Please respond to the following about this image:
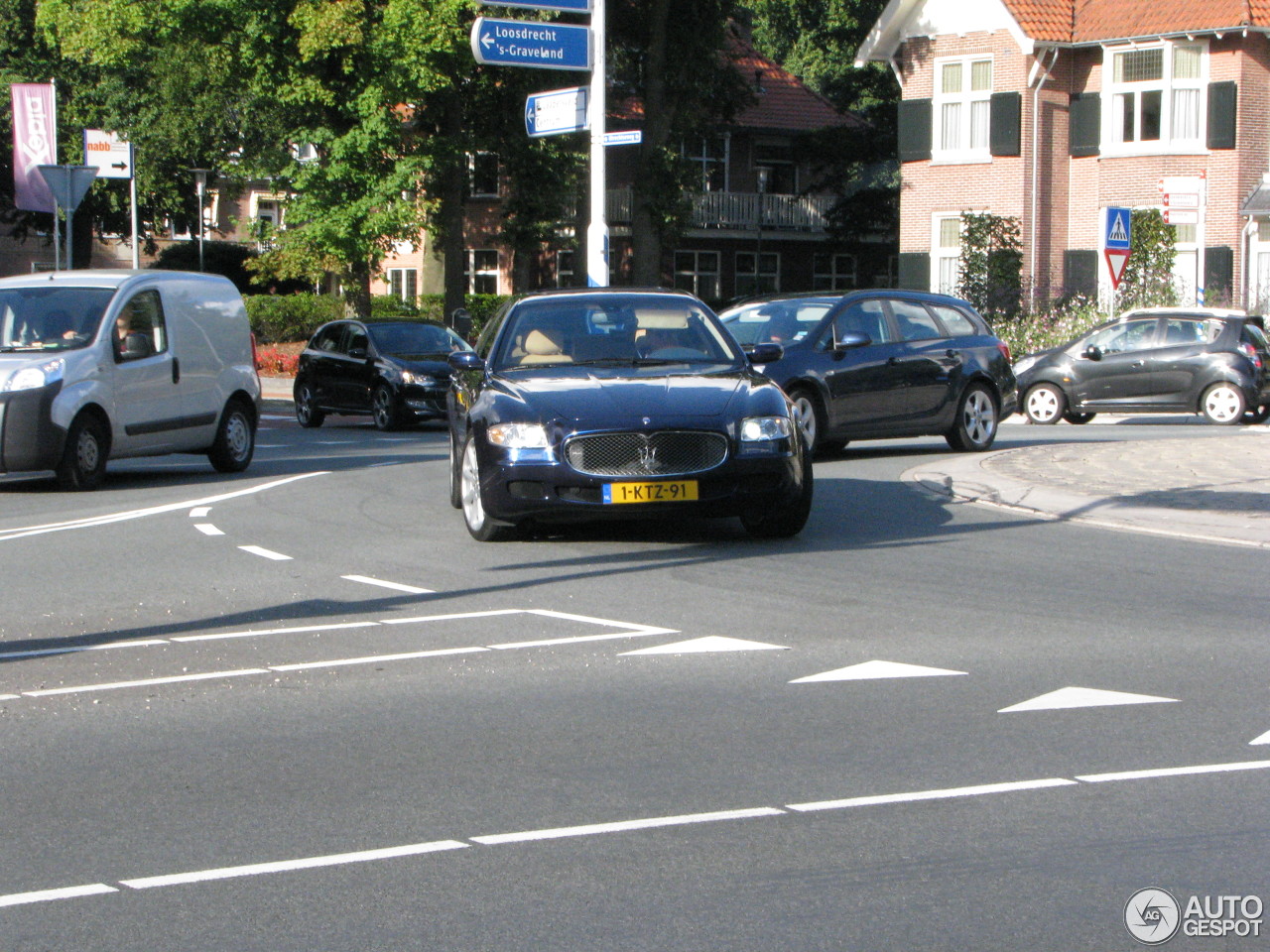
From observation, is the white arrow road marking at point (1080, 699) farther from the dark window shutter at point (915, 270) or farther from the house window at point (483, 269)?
the house window at point (483, 269)

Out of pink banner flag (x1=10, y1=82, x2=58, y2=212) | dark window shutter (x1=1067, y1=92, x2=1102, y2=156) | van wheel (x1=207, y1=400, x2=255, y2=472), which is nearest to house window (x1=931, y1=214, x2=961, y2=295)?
dark window shutter (x1=1067, y1=92, x2=1102, y2=156)

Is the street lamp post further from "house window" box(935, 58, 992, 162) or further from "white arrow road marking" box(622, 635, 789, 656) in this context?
"white arrow road marking" box(622, 635, 789, 656)

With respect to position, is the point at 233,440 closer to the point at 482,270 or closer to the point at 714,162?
the point at 482,270

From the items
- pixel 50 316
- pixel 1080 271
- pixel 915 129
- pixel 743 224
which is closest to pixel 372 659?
pixel 50 316

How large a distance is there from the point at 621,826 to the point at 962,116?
37843mm

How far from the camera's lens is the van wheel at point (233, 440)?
17.6m

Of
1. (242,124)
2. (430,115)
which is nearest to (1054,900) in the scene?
(430,115)

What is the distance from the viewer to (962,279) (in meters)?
38.2

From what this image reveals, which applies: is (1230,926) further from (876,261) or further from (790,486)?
(876,261)

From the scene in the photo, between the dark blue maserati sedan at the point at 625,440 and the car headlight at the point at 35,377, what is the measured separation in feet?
16.4

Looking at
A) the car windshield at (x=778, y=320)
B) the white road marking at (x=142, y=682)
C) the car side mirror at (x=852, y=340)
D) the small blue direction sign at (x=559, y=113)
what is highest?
the small blue direction sign at (x=559, y=113)

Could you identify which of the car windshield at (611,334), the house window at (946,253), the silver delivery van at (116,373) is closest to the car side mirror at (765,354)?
the car windshield at (611,334)

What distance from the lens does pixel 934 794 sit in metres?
5.28

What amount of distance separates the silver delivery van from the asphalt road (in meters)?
4.25
